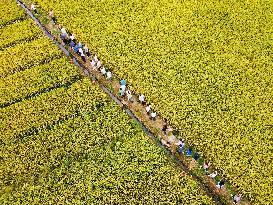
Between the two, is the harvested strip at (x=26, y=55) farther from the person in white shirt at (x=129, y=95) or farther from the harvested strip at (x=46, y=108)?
the person in white shirt at (x=129, y=95)

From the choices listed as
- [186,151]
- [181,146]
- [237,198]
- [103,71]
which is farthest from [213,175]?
[103,71]

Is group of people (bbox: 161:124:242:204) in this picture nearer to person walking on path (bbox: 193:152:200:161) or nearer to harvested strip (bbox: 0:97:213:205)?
person walking on path (bbox: 193:152:200:161)

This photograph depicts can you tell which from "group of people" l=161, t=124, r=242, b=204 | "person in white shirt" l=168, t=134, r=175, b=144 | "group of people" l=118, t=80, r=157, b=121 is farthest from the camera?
"group of people" l=118, t=80, r=157, b=121

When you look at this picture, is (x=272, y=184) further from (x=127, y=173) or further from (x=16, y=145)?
(x=16, y=145)

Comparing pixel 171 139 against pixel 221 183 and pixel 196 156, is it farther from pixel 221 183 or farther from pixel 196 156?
pixel 221 183

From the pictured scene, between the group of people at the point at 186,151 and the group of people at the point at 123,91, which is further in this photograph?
the group of people at the point at 123,91

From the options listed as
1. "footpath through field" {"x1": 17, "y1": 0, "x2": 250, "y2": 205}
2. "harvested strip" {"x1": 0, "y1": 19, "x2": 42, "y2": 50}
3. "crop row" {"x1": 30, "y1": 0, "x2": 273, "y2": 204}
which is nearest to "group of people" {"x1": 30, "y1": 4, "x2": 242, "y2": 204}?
"footpath through field" {"x1": 17, "y1": 0, "x2": 250, "y2": 205}

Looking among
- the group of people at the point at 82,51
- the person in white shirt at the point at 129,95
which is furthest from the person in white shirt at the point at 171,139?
the group of people at the point at 82,51
